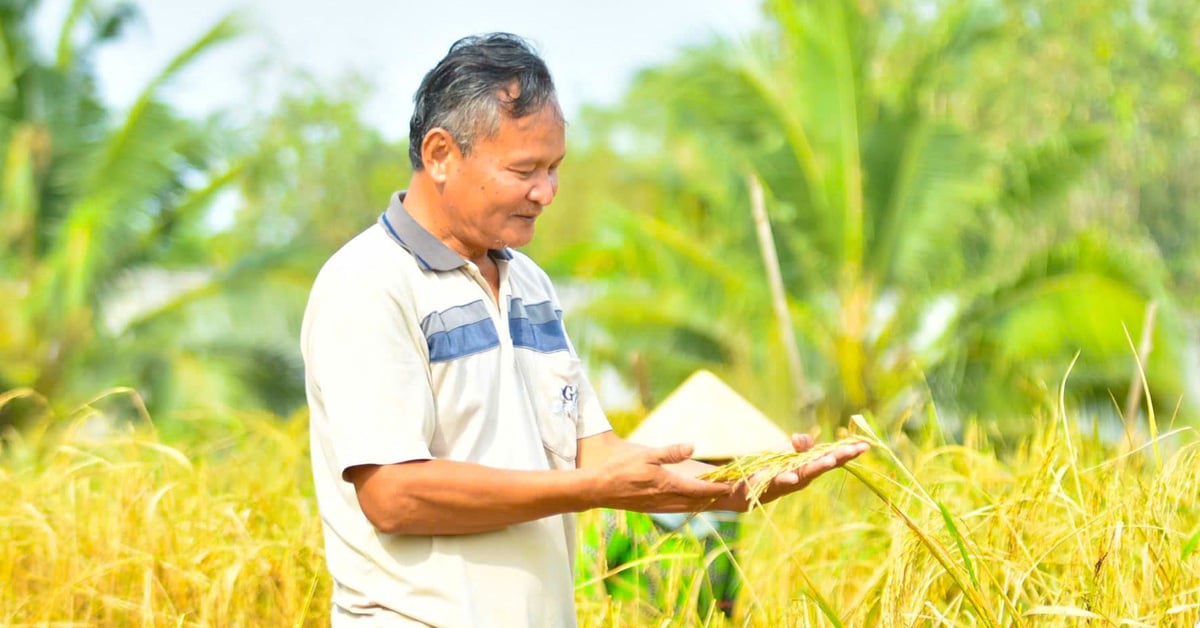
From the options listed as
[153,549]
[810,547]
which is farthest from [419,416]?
[810,547]

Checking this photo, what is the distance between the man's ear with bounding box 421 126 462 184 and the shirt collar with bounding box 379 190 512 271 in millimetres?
89

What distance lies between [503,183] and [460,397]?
0.37 metres

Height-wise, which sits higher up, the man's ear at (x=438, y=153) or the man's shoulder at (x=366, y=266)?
the man's ear at (x=438, y=153)

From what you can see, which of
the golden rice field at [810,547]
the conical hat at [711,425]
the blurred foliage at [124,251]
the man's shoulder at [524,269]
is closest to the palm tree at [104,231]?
the blurred foliage at [124,251]

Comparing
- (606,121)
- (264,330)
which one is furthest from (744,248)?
(606,121)

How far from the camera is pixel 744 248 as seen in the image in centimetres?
1272

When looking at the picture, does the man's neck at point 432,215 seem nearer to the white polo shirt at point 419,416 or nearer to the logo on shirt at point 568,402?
the white polo shirt at point 419,416

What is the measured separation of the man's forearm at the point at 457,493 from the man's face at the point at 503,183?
1.43 ft

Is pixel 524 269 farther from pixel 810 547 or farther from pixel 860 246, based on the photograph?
pixel 860 246

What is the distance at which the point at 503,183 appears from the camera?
248cm

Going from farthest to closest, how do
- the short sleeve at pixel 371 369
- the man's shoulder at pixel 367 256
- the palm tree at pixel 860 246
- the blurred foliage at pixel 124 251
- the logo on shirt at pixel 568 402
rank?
the blurred foliage at pixel 124 251
the palm tree at pixel 860 246
the logo on shirt at pixel 568 402
the man's shoulder at pixel 367 256
the short sleeve at pixel 371 369

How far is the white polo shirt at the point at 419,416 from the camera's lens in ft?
7.47

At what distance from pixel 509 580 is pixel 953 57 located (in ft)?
34.5

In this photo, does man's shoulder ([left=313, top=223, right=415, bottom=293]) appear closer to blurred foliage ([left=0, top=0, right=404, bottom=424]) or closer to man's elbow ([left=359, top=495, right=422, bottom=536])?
man's elbow ([left=359, top=495, right=422, bottom=536])
